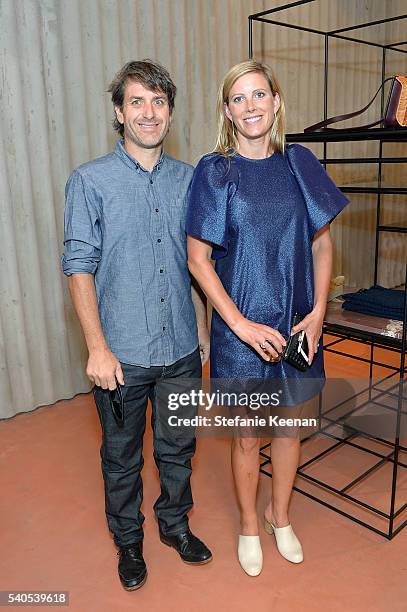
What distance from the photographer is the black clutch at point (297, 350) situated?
1.74 m

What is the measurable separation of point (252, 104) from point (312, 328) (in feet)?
2.28

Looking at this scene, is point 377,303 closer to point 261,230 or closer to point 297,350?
point 297,350

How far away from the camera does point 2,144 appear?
2.75 metres

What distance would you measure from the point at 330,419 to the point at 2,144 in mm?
2072

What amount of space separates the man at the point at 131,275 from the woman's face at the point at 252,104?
204 millimetres

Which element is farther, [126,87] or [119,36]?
[119,36]

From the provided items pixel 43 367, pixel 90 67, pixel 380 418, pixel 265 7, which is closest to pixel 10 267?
pixel 43 367

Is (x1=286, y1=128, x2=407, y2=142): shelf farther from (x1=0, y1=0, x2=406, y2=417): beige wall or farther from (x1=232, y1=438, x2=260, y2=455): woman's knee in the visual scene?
(x1=0, y1=0, x2=406, y2=417): beige wall

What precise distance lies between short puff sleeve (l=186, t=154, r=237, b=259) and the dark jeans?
0.42 metres

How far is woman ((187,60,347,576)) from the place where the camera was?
65.9 inches

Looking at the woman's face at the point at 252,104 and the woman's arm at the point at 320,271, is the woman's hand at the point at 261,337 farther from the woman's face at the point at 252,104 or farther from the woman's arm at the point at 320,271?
the woman's face at the point at 252,104

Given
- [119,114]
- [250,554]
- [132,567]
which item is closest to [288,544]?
[250,554]

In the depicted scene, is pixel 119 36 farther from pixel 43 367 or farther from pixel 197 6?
pixel 43 367

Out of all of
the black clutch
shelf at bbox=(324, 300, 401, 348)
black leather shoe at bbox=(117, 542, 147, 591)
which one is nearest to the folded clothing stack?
shelf at bbox=(324, 300, 401, 348)
